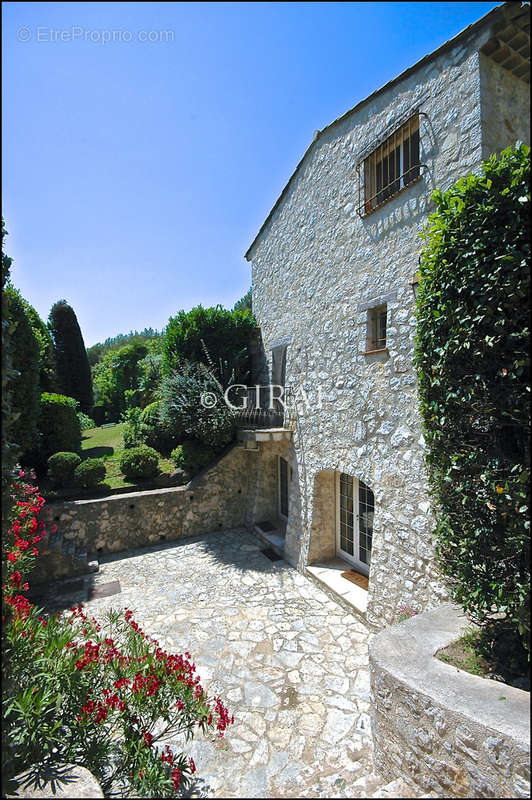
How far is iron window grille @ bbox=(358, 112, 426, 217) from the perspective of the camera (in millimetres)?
4992

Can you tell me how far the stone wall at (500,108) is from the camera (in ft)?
13.3

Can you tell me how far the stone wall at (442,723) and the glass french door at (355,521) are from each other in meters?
2.89

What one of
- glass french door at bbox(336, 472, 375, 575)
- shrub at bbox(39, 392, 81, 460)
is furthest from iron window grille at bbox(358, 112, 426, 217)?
shrub at bbox(39, 392, 81, 460)

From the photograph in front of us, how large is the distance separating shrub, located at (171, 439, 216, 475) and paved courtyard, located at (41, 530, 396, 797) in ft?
7.04

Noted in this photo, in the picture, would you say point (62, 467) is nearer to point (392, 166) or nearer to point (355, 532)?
point (355, 532)

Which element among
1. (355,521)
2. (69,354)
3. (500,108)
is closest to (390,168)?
(500,108)

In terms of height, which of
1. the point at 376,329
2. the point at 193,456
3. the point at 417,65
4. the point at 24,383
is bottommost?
the point at 193,456

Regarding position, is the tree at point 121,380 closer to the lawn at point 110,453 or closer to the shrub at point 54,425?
the lawn at point 110,453

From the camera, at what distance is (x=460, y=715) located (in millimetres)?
2369

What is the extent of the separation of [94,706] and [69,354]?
699 inches

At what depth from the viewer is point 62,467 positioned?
324 inches

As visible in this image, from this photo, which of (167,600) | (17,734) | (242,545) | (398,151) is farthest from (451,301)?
(242,545)

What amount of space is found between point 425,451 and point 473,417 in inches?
58.0

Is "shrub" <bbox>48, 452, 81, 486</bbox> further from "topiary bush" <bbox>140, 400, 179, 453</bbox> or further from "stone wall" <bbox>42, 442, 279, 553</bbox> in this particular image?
"topiary bush" <bbox>140, 400, 179, 453</bbox>
